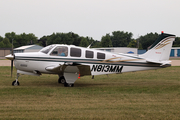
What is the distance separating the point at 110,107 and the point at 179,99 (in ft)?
9.92

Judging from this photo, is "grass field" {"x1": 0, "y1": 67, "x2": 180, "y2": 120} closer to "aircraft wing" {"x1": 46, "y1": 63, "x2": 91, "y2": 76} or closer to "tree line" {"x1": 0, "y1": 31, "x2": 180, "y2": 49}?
"aircraft wing" {"x1": 46, "y1": 63, "x2": 91, "y2": 76}

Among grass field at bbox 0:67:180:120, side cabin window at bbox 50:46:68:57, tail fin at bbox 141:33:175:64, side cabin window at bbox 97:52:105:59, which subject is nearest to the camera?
grass field at bbox 0:67:180:120

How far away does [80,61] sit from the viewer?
10.8 meters

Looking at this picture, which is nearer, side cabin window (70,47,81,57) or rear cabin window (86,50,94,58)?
side cabin window (70,47,81,57)

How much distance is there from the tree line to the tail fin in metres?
57.1

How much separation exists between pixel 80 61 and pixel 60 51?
3.81 feet

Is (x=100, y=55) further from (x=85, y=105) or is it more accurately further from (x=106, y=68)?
(x=85, y=105)

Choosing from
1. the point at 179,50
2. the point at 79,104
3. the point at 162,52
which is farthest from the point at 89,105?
the point at 179,50

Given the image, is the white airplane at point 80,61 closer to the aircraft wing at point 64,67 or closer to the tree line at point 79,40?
the aircraft wing at point 64,67

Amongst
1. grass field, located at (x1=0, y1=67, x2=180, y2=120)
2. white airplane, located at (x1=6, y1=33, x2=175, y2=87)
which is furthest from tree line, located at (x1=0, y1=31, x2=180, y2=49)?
grass field, located at (x1=0, y1=67, x2=180, y2=120)

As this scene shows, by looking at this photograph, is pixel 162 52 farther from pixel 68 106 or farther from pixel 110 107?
pixel 68 106

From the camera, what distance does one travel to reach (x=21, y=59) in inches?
413

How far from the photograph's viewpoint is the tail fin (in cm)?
1150

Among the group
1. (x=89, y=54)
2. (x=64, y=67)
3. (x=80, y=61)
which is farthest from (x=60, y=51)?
(x=89, y=54)
